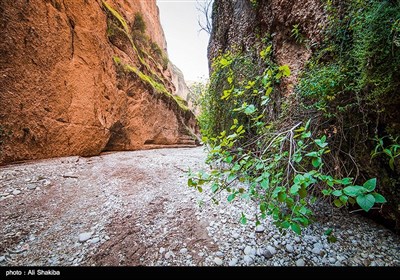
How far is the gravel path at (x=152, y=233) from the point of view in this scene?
1.83m

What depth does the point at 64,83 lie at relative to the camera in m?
4.86

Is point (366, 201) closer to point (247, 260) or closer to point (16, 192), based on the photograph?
point (247, 260)

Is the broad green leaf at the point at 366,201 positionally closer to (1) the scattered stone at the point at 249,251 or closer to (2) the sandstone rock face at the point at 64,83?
(1) the scattered stone at the point at 249,251

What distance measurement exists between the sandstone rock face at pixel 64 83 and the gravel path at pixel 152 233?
1.42 metres

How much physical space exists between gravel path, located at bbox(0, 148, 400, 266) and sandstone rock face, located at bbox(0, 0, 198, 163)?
142cm

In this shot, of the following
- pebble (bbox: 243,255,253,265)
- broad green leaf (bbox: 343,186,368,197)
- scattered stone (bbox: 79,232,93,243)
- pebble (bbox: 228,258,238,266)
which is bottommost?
pebble (bbox: 228,258,238,266)

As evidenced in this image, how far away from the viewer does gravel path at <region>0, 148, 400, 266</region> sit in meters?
1.83

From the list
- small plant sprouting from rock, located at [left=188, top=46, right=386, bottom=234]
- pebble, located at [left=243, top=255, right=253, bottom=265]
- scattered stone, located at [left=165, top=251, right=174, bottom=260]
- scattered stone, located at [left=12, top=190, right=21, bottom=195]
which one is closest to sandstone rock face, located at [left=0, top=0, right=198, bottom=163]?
scattered stone, located at [left=12, top=190, right=21, bottom=195]

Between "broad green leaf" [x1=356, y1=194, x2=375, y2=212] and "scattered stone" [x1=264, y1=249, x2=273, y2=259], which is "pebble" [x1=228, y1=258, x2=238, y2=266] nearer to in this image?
"scattered stone" [x1=264, y1=249, x2=273, y2=259]

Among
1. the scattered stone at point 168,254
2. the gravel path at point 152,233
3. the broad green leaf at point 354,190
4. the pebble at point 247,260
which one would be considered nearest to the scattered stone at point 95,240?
the gravel path at point 152,233

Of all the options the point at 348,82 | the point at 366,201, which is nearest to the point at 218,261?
the point at 366,201

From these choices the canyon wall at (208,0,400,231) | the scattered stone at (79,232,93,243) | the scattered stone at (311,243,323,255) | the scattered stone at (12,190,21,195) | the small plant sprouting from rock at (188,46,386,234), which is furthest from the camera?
the scattered stone at (12,190,21,195)

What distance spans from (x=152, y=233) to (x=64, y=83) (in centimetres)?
543
